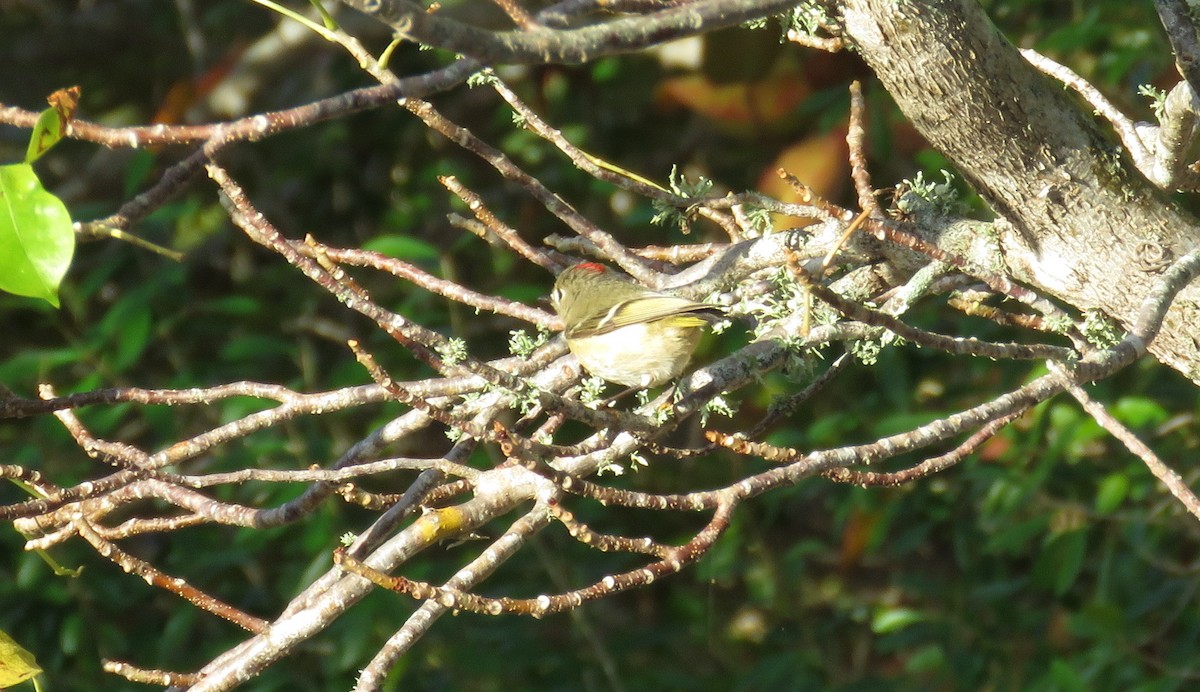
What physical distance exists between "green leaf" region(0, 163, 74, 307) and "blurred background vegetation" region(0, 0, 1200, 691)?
1.73 metres

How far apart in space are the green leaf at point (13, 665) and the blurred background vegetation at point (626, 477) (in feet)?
3.91

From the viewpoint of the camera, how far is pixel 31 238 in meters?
1.23

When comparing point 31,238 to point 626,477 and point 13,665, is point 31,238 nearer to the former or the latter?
point 13,665

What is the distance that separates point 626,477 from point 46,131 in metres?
3.16

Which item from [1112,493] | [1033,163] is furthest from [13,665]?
[1112,493]

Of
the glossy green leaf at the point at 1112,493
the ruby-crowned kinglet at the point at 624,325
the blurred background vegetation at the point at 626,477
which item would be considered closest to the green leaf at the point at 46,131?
the ruby-crowned kinglet at the point at 624,325

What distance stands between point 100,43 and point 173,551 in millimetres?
2143

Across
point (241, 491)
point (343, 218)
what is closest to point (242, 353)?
point (241, 491)

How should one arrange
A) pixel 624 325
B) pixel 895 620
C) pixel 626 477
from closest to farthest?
pixel 624 325 < pixel 895 620 < pixel 626 477

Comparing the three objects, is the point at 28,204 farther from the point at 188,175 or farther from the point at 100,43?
the point at 100,43

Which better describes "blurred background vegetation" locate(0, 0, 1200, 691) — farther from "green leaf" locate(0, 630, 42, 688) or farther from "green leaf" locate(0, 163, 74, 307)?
"green leaf" locate(0, 163, 74, 307)

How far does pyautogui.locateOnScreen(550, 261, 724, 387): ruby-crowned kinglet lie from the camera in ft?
6.46

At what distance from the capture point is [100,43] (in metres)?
4.62

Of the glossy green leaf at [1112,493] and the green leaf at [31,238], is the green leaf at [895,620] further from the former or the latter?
the green leaf at [31,238]
